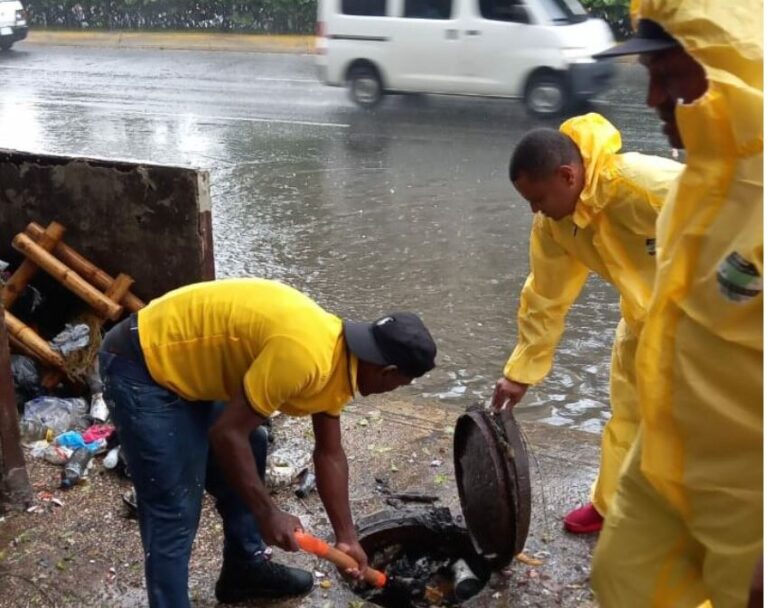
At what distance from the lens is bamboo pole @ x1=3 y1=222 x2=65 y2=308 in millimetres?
5285

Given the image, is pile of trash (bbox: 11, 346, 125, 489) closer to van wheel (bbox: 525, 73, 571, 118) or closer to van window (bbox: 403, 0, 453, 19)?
van wheel (bbox: 525, 73, 571, 118)

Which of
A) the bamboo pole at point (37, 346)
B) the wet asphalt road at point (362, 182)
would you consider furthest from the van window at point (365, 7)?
the bamboo pole at point (37, 346)

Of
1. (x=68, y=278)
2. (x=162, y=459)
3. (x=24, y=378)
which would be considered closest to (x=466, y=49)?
(x=68, y=278)

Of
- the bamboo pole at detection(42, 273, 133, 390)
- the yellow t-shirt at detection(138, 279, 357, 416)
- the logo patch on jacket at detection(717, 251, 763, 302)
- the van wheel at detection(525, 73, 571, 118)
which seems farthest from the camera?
the van wheel at detection(525, 73, 571, 118)

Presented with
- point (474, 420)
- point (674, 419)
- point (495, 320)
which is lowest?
point (495, 320)

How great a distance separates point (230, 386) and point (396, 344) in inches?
22.1

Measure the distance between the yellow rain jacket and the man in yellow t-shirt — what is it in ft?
3.01

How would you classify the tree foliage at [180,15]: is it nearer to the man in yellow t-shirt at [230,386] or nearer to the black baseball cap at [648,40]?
the man in yellow t-shirt at [230,386]

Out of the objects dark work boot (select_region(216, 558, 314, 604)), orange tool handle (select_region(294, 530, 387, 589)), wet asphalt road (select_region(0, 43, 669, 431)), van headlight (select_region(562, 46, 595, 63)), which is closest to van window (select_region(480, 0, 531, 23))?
van headlight (select_region(562, 46, 595, 63))

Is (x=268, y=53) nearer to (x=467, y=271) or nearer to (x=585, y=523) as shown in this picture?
(x=467, y=271)

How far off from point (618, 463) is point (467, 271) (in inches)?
147

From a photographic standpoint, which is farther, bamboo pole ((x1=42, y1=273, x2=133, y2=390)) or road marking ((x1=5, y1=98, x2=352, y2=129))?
road marking ((x1=5, y1=98, x2=352, y2=129))

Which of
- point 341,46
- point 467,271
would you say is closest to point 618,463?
point 467,271

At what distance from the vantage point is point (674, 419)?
200 cm
